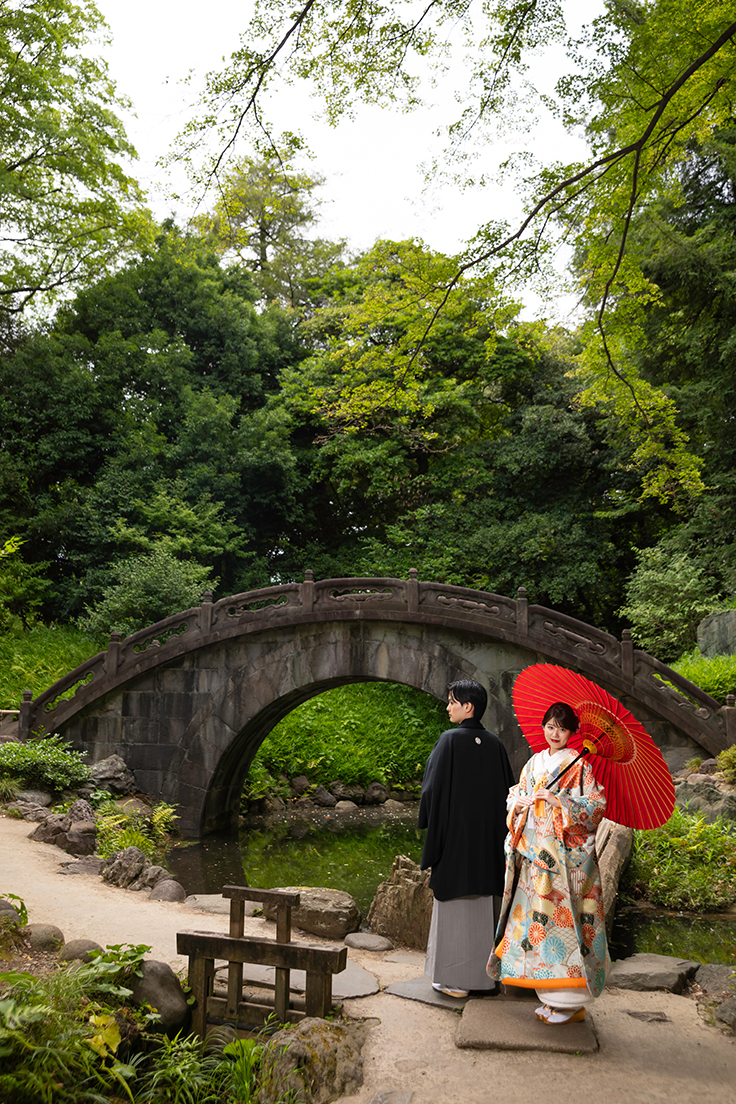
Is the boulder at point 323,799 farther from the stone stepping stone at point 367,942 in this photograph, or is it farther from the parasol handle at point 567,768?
the parasol handle at point 567,768

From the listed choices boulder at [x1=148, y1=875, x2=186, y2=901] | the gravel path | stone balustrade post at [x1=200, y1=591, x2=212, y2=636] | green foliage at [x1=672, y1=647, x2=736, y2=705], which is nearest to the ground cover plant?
the gravel path

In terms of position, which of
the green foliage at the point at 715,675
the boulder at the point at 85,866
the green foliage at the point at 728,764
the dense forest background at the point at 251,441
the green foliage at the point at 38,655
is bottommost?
the boulder at the point at 85,866

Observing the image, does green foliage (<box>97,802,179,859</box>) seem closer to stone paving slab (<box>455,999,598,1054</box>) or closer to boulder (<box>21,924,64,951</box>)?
boulder (<box>21,924,64,951</box>)

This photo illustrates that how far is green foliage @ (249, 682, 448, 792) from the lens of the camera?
685 inches

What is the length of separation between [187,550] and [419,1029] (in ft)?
53.4

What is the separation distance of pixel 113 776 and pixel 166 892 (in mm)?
5398

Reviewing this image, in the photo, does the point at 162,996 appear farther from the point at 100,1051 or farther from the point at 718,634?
the point at 718,634

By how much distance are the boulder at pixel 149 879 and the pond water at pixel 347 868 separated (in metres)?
1.18

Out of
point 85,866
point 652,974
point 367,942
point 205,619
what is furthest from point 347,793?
point 652,974

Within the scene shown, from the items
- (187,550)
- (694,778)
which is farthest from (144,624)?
(694,778)

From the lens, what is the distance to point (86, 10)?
18297mm

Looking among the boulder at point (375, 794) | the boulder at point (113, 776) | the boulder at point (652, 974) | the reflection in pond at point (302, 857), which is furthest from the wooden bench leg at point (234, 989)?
the boulder at point (375, 794)

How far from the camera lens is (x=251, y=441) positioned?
21.7 metres

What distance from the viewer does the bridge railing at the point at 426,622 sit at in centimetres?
1046
